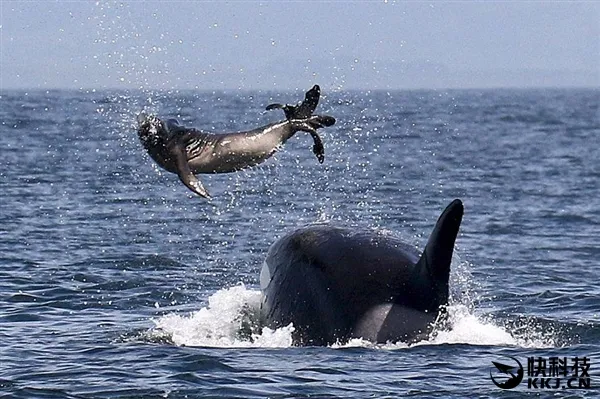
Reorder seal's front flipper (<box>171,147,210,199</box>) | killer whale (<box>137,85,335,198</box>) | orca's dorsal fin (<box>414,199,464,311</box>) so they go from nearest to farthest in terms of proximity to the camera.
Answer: orca's dorsal fin (<box>414,199,464,311</box>) < seal's front flipper (<box>171,147,210,199</box>) < killer whale (<box>137,85,335,198</box>)

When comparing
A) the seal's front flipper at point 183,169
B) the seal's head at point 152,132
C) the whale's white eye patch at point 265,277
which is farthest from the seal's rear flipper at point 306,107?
the whale's white eye patch at point 265,277

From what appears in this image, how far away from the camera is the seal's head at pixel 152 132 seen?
55.8ft

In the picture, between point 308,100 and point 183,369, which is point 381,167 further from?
point 183,369

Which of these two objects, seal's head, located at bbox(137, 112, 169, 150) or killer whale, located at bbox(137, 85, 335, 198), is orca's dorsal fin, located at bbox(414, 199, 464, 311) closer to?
killer whale, located at bbox(137, 85, 335, 198)

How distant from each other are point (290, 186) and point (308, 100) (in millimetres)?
18881

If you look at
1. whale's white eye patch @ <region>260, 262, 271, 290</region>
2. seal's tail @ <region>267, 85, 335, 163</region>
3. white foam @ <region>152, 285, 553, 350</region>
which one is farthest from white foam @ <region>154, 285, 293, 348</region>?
seal's tail @ <region>267, 85, 335, 163</region>

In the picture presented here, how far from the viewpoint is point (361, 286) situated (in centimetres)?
1354

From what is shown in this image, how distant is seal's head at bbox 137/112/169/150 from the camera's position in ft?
55.8

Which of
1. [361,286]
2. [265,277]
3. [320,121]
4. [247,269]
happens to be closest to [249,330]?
[265,277]

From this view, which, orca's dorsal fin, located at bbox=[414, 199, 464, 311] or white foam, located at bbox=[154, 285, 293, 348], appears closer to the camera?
orca's dorsal fin, located at bbox=[414, 199, 464, 311]

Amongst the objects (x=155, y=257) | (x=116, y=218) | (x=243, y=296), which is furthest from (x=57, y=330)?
(x=116, y=218)

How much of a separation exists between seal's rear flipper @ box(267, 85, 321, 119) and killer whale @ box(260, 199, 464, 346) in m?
2.22

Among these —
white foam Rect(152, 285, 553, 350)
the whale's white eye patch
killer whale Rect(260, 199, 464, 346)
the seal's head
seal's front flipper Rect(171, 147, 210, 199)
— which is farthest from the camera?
the seal's head

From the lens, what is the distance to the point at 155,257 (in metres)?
22.2
